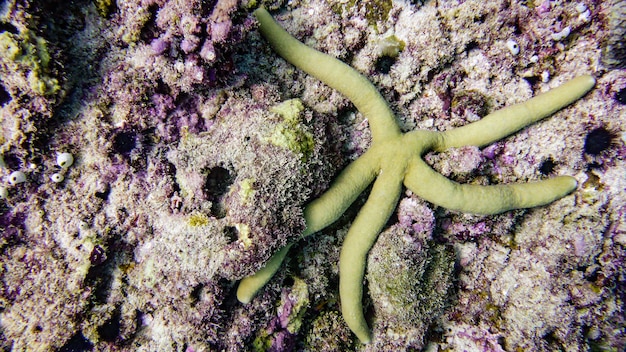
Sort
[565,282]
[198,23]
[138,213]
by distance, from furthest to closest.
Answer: [565,282] → [138,213] → [198,23]

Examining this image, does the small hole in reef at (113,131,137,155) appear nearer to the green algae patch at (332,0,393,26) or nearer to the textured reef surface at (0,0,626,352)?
the textured reef surface at (0,0,626,352)

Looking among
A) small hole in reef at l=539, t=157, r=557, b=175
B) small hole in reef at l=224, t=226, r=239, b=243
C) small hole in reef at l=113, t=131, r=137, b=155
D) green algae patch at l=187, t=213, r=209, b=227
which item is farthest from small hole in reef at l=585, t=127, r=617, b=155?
small hole in reef at l=113, t=131, r=137, b=155

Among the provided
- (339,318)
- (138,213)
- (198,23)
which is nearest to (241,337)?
(339,318)

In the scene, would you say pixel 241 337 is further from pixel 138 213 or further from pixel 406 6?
pixel 406 6

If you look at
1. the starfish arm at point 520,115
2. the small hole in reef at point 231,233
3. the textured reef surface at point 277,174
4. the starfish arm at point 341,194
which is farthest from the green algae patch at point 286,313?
the starfish arm at point 520,115

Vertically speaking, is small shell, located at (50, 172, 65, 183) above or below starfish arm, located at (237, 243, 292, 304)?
above

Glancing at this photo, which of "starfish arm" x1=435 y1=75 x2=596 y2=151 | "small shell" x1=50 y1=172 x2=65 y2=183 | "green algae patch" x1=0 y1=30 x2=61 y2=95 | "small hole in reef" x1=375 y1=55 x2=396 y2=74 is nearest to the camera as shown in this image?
"green algae patch" x1=0 y1=30 x2=61 y2=95
